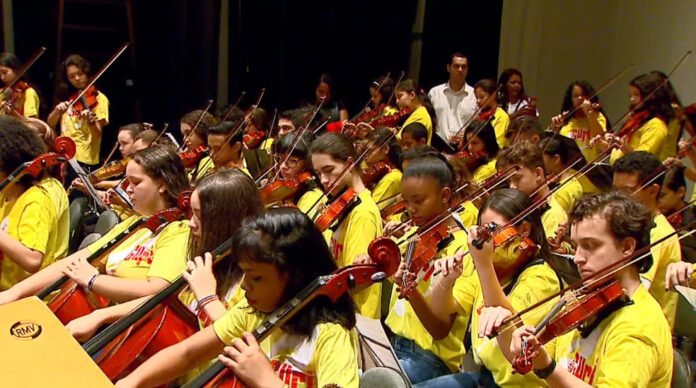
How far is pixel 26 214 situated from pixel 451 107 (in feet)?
13.7

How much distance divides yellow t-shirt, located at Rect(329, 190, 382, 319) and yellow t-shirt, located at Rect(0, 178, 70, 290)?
0.95 m

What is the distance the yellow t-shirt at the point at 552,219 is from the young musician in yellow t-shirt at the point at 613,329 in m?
1.22

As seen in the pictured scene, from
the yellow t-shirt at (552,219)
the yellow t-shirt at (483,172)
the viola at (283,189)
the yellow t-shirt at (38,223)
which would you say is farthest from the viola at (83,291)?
the yellow t-shirt at (483,172)

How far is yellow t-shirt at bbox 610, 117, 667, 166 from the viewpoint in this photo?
432 centimetres

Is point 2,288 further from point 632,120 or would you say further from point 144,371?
point 632,120

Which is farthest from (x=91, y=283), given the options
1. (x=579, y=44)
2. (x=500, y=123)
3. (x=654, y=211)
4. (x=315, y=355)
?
(x=579, y=44)

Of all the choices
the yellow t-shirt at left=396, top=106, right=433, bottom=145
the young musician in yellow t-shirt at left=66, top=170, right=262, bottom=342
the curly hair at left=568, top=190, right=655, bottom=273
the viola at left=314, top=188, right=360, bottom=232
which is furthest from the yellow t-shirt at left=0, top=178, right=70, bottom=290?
the yellow t-shirt at left=396, top=106, right=433, bottom=145

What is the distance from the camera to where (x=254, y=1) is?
24.5 feet

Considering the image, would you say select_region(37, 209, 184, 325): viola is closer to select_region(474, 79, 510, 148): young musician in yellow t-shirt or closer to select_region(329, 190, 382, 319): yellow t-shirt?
select_region(329, 190, 382, 319): yellow t-shirt

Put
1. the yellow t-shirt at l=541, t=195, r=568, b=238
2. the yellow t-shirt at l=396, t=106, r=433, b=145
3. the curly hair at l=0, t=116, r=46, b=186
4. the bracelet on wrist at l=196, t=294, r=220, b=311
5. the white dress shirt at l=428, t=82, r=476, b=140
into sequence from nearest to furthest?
the bracelet on wrist at l=196, t=294, r=220, b=311
the curly hair at l=0, t=116, r=46, b=186
the yellow t-shirt at l=541, t=195, r=568, b=238
the yellow t-shirt at l=396, t=106, r=433, b=145
the white dress shirt at l=428, t=82, r=476, b=140

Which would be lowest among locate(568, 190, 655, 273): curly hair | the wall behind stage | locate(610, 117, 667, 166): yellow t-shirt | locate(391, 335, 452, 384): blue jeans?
locate(391, 335, 452, 384): blue jeans

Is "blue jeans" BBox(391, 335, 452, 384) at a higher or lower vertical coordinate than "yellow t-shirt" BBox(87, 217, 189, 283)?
lower

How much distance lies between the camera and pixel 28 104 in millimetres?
5383

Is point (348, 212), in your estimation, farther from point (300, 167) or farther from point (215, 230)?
point (300, 167)
